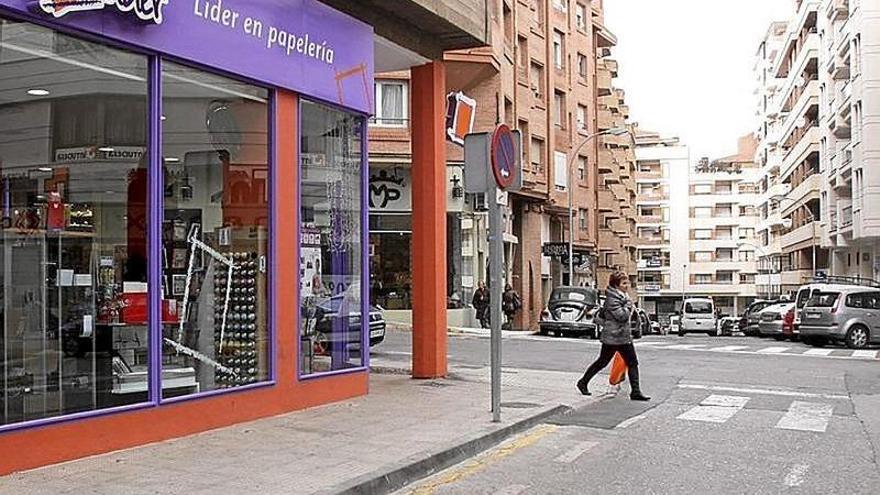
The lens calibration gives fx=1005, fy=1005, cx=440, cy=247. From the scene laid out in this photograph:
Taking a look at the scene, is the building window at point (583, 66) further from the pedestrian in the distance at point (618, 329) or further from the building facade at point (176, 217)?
the building facade at point (176, 217)

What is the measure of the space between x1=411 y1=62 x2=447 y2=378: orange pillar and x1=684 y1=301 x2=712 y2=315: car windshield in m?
36.5

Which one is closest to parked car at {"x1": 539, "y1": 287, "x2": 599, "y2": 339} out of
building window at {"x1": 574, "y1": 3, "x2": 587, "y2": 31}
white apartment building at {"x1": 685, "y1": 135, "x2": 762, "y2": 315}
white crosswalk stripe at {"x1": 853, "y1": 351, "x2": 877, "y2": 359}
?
white crosswalk stripe at {"x1": 853, "y1": 351, "x2": 877, "y2": 359}

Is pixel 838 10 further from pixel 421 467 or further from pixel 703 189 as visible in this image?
pixel 703 189

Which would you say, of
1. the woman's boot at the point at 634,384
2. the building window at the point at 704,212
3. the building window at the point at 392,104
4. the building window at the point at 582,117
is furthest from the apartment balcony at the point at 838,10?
the building window at the point at 704,212

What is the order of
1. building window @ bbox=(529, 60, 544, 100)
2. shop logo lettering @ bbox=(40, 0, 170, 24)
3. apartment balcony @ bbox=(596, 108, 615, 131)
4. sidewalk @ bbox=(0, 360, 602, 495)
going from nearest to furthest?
sidewalk @ bbox=(0, 360, 602, 495) → shop logo lettering @ bbox=(40, 0, 170, 24) → building window @ bbox=(529, 60, 544, 100) → apartment balcony @ bbox=(596, 108, 615, 131)

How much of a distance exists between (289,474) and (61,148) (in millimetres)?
3834

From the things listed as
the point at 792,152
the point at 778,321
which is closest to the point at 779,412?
the point at 778,321

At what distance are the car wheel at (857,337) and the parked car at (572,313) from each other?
23.8 ft

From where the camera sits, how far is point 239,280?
1050cm

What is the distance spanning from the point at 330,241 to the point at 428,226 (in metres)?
2.42

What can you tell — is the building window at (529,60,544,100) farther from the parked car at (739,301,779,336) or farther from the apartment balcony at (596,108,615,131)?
the apartment balcony at (596,108,615,131)

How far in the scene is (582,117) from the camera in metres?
53.3

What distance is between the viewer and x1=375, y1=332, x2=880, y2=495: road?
8.09m

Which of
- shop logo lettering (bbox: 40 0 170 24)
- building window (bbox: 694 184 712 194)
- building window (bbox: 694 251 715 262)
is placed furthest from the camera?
building window (bbox: 694 184 712 194)
